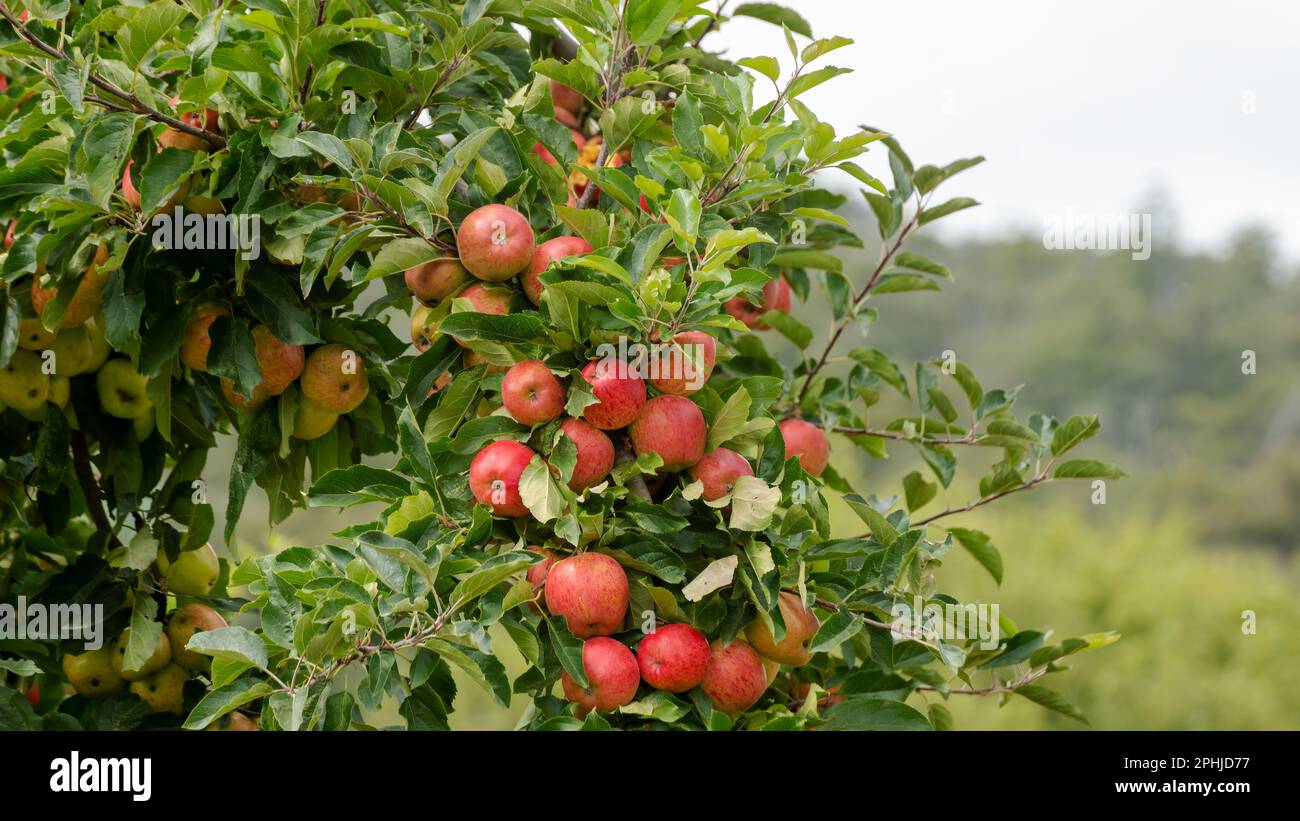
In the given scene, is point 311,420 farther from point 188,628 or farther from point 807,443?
point 807,443

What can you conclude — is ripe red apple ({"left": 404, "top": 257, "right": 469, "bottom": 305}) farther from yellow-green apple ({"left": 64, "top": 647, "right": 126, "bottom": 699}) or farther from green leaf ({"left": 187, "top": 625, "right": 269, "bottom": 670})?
yellow-green apple ({"left": 64, "top": 647, "right": 126, "bottom": 699})

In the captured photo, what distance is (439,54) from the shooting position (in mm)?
1342

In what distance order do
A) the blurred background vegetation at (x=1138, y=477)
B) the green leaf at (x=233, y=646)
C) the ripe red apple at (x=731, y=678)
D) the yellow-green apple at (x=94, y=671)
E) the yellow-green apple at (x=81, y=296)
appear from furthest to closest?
the blurred background vegetation at (x=1138, y=477) < the yellow-green apple at (x=94, y=671) < the yellow-green apple at (x=81, y=296) < the ripe red apple at (x=731, y=678) < the green leaf at (x=233, y=646)

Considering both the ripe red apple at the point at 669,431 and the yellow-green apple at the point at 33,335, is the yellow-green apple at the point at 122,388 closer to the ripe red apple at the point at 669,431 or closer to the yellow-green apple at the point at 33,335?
the yellow-green apple at the point at 33,335

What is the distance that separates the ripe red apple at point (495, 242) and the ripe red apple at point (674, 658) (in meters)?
0.39

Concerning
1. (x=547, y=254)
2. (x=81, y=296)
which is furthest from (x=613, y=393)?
(x=81, y=296)

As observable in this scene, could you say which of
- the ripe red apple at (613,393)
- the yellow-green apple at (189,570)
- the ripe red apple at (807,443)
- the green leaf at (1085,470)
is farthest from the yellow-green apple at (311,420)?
the green leaf at (1085,470)

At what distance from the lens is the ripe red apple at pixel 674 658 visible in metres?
1.16

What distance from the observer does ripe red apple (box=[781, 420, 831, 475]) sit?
1.64 metres

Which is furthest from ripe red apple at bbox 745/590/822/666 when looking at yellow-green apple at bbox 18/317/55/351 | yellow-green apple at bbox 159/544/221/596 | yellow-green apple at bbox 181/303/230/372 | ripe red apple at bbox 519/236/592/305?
yellow-green apple at bbox 18/317/55/351

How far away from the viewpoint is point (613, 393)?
1.16 meters

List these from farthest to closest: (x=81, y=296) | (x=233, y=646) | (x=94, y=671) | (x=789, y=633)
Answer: (x=94, y=671) → (x=81, y=296) → (x=789, y=633) → (x=233, y=646)

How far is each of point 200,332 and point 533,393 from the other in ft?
1.53
